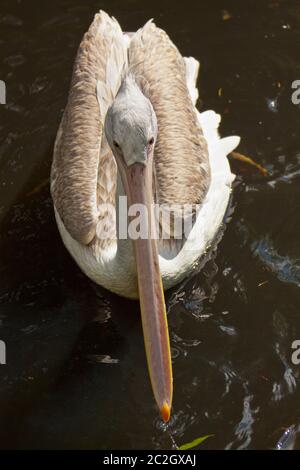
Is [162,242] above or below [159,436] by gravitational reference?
above

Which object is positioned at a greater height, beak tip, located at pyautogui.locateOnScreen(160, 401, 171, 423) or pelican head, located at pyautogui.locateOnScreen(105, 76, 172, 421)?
pelican head, located at pyautogui.locateOnScreen(105, 76, 172, 421)

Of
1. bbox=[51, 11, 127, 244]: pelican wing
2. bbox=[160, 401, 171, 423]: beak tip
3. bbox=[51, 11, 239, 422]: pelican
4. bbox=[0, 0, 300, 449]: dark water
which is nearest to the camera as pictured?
bbox=[160, 401, 171, 423]: beak tip

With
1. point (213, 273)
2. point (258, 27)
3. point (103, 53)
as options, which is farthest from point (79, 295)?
point (258, 27)

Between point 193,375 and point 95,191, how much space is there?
1.20 m

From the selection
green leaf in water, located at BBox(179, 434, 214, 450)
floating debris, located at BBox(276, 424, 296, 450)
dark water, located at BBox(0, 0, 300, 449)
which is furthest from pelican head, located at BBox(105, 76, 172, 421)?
floating debris, located at BBox(276, 424, 296, 450)

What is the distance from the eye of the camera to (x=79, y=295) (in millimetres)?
5230

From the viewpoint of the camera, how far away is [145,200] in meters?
4.38

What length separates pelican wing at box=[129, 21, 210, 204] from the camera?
520 centimetres

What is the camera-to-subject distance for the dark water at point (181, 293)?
15.0 feet

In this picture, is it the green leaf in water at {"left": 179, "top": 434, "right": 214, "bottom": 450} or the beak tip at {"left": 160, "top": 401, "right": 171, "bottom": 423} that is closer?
the beak tip at {"left": 160, "top": 401, "right": 171, "bottom": 423}

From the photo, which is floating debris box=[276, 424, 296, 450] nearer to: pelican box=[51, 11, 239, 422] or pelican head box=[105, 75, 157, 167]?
pelican box=[51, 11, 239, 422]

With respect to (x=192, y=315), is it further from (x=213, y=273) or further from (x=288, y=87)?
(x=288, y=87)

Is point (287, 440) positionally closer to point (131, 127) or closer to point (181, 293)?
point (181, 293)

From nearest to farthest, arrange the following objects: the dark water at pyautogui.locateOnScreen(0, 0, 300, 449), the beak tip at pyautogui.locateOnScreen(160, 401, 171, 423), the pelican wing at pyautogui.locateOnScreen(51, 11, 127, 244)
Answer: the beak tip at pyautogui.locateOnScreen(160, 401, 171, 423) → the dark water at pyautogui.locateOnScreen(0, 0, 300, 449) → the pelican wing at pyautogui.locateOnScreen(51, 11, 127, 244)
